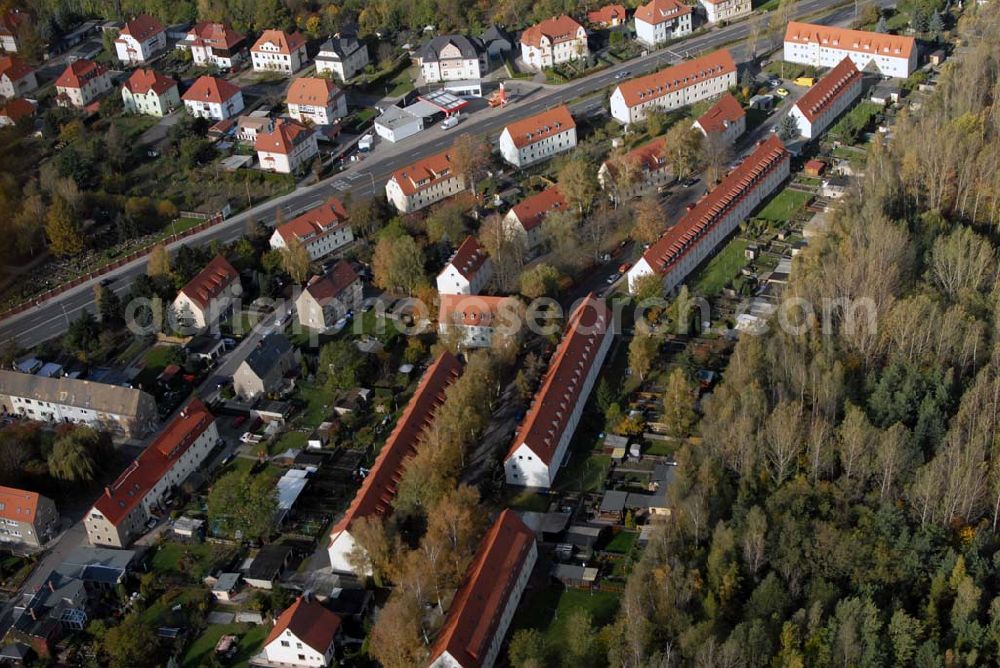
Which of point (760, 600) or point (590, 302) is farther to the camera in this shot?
point (590, 302)

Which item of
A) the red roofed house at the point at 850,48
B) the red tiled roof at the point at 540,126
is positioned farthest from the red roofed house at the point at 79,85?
the red roofed house at the point at 850,48

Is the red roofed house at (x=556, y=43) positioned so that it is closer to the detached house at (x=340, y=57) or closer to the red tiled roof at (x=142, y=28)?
the detached house at (x=340, y=57)

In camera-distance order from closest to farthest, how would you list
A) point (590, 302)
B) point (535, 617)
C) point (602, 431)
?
point (535, 617) → point (602, 431) → point (590, 302)

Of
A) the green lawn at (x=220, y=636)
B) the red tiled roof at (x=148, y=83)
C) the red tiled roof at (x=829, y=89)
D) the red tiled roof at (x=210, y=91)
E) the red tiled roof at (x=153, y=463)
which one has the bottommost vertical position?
the green lawn at (x=220, y=636)

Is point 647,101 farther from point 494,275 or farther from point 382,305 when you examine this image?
point 382,305

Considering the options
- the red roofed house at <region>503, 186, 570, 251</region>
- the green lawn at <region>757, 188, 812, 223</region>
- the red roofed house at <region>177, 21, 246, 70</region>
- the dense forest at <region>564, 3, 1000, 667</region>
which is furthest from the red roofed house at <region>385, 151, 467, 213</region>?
the red roofed house at <region>177, 21, 246, 70</region>


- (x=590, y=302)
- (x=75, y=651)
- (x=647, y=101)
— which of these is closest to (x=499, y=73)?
(x=647, y=101)
